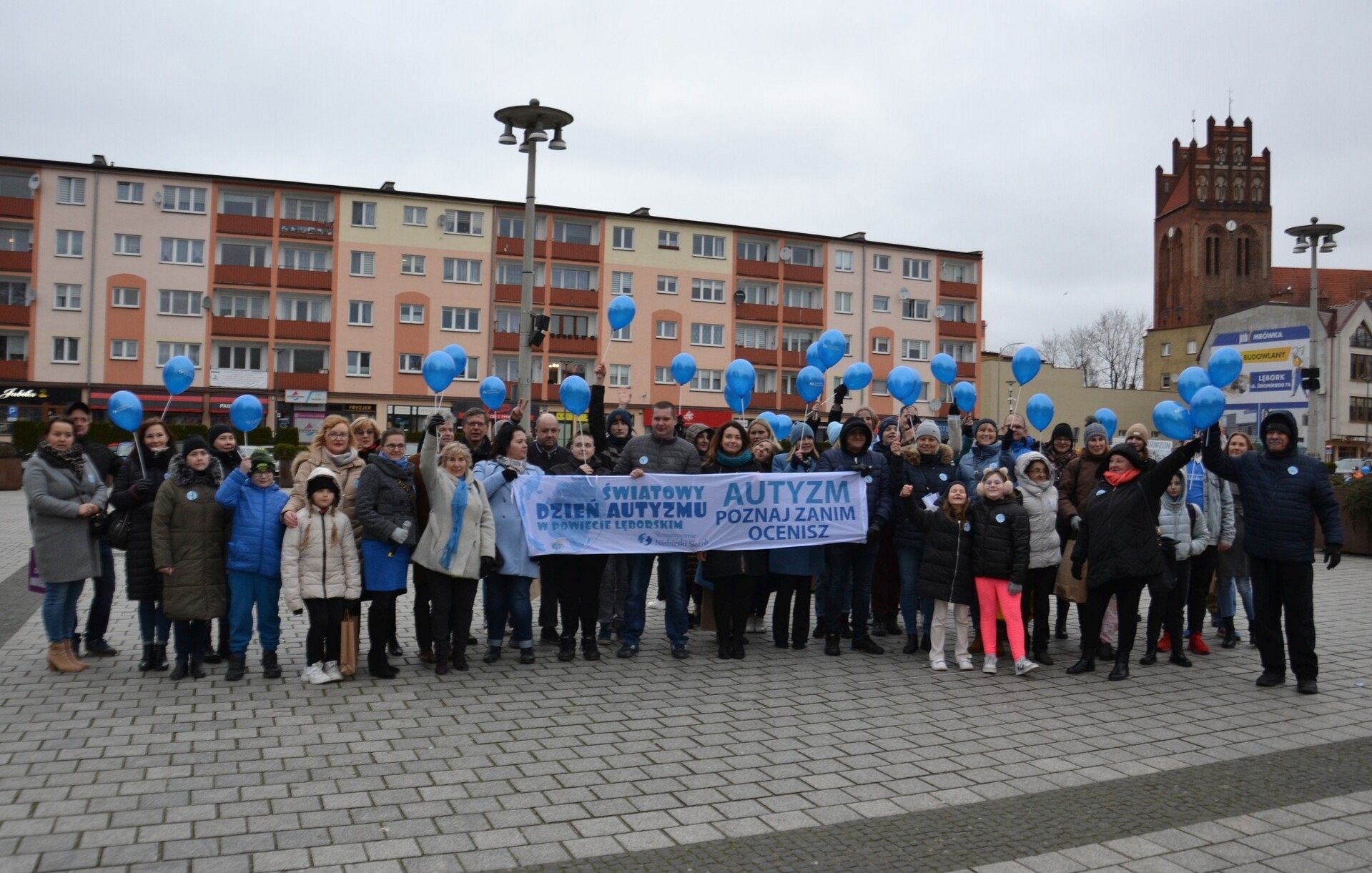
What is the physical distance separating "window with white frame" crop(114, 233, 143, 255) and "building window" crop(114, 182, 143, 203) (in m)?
1.79

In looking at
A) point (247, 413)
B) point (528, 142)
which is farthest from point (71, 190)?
point (528, 142)

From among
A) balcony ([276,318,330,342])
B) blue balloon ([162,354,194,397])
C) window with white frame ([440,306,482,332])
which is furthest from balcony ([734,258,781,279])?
blue balloon ([162,354,194,397])

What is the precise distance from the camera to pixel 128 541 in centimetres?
834

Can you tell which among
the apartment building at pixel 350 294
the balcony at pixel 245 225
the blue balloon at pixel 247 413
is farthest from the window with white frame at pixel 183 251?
the blue balloon at pixel 247 413

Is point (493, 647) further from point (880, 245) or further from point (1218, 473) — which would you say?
point (880, 245)

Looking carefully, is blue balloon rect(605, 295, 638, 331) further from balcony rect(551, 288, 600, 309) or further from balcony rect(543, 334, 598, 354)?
balcony rect(551, 288, 600, 309)

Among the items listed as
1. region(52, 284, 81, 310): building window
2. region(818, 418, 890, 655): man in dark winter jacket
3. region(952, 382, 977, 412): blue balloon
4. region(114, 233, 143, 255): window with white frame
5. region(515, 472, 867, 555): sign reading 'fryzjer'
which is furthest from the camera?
region(114, 233, 143, 255): window with white frame

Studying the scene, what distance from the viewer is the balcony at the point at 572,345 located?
210 feet

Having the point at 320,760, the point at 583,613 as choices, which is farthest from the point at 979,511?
the point at 320,760

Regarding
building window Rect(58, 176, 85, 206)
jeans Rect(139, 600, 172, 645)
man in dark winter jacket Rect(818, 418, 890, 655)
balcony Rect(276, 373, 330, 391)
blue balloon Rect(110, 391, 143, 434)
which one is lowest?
jeans Rect(139, 600, 172, 645)

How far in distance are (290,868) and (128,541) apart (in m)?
4.81

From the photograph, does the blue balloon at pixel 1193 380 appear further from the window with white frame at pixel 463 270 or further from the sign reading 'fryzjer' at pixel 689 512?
the window with white frame at pixel 463 270

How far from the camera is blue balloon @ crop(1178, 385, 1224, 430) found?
8.67m

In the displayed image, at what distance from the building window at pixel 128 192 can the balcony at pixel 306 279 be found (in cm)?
795
